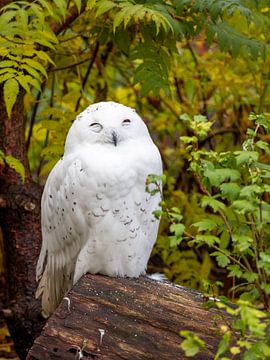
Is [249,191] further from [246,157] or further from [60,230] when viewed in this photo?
[60,230]

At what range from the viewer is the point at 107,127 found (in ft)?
10.4

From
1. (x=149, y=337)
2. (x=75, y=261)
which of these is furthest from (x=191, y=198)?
(x=149, y=337)

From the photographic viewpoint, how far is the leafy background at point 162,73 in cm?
337

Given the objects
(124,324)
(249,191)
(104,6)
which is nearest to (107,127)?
(104,6)

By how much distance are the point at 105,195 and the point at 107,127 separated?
28cm

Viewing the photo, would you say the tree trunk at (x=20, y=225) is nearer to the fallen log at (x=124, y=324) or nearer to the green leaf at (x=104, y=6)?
the green leaf at (x=104, y=6)

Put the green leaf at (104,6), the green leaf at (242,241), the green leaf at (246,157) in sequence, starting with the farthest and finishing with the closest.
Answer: the green leaf at (104,6)
the green leaf at (246,157)
the green leaf at (242,241)

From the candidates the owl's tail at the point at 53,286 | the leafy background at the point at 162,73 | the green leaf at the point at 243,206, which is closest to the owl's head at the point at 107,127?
the leafy background at the point at 162,73

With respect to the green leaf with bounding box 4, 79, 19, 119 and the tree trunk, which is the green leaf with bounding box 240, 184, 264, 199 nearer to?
the green leaf with bounding box 4, 79, 19, 119

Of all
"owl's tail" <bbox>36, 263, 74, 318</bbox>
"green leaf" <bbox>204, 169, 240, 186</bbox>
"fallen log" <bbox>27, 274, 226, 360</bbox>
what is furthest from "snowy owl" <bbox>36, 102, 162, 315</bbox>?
"green leaf" <bbox>204, 169, 240, 186</bbox>

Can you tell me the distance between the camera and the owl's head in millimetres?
3180

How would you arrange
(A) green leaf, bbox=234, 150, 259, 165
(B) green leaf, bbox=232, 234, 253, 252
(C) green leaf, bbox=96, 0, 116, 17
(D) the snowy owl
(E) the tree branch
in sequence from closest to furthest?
1. (B) green leaf, bbox=232, 234, 253, 252
2. (A) green leaf, bbox=234, 150, 259, 165
3. (D) the snowy owl
4. (C) green leaf, bbox=96, 0, 116, 17
5. (E) the tree branch

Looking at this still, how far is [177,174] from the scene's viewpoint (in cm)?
569

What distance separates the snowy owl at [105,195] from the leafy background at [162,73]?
20 cm
